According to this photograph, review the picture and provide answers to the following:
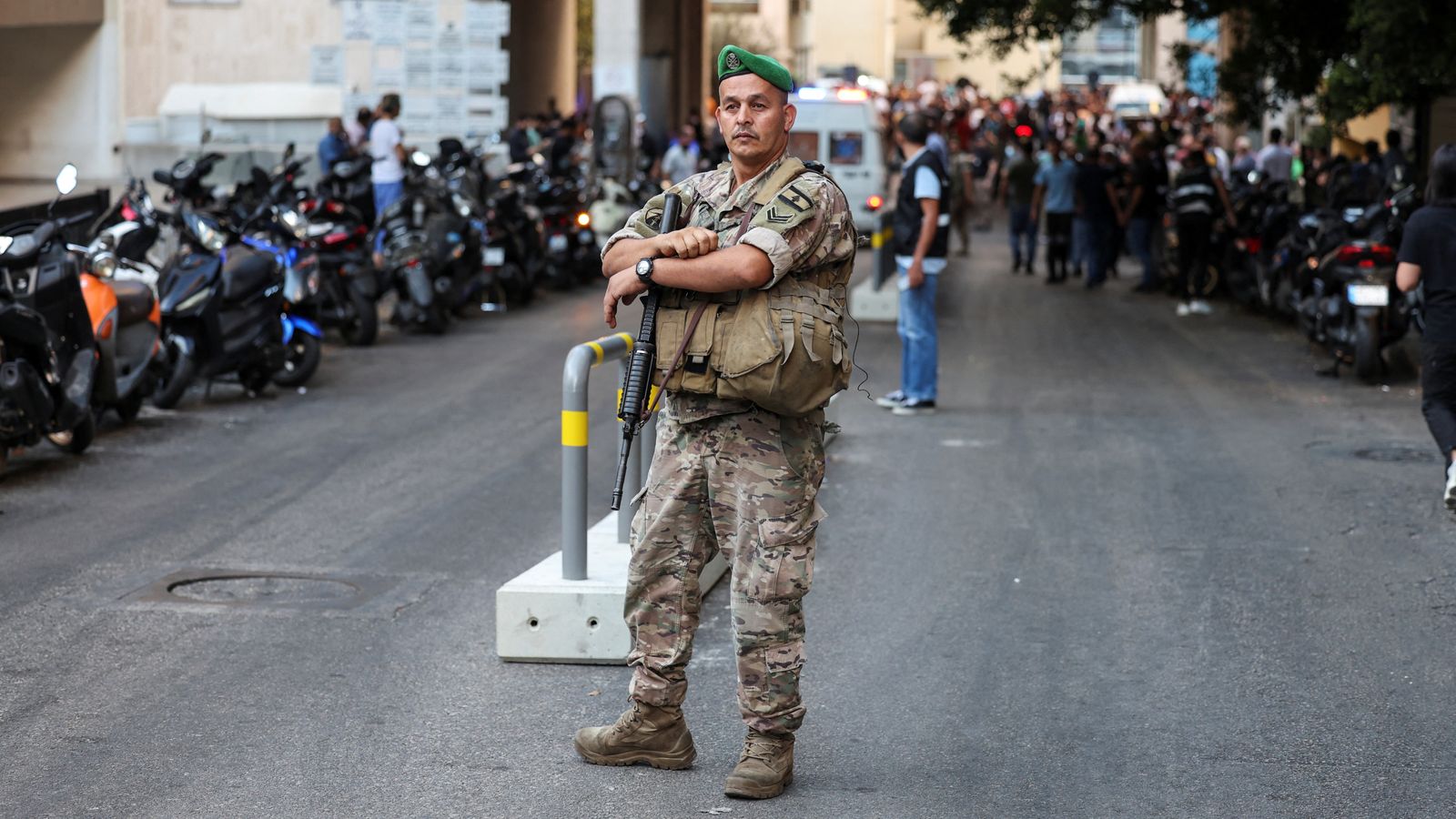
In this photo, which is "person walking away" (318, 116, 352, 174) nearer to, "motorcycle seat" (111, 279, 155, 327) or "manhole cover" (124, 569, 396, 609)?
"motorcycle seat" (111, 279, 155, 327)

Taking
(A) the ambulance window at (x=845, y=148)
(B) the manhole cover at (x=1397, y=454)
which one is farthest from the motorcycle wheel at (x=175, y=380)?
(A) the ambulance window at (x=845, y=148)

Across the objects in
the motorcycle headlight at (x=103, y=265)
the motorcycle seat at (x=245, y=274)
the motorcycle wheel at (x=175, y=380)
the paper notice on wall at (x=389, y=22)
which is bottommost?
the motorcycle wheel at (x=175, y=380)

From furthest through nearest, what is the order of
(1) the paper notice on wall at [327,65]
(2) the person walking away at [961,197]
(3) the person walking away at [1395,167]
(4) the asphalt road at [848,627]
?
(2) the person walking away at [961,197], (1) the paper notice on wall at [327,65], (3) the person walking away at [1395,167], (4) the asphalt road at [848,627]

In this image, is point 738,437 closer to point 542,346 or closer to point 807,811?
point 807,811

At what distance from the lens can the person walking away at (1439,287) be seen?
8.75m

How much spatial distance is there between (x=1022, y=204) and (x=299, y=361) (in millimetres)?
15341

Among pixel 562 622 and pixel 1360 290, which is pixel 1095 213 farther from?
pixel 562 622

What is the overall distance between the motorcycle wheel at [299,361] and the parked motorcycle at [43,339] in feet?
9.84

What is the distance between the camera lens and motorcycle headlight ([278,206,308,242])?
541 inches

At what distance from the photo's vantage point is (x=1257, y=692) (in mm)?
5848

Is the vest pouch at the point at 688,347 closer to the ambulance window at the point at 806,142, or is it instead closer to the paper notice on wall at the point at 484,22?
the paper notice on wall at the point at 484,22

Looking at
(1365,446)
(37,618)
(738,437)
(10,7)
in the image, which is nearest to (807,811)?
(738,437)

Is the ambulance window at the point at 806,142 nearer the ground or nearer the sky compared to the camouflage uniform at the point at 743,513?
nearer the sky

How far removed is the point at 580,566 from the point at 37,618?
2.03 meters
